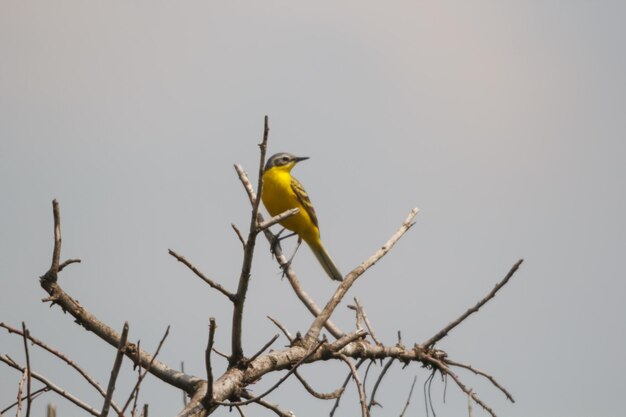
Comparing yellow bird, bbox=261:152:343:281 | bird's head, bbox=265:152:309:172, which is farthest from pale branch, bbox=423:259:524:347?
bird's head, bbox=265:152:309:172

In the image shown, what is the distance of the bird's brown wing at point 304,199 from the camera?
14.3 meters

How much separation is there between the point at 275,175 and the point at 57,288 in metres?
9.04

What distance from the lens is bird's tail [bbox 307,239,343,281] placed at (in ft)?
46.9

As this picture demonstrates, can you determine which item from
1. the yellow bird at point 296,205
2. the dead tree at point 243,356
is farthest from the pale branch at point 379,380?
the yellow bird at point 296,205

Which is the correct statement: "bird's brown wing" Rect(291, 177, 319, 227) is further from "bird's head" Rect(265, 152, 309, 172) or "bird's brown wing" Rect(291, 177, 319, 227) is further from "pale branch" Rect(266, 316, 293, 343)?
"pale branch" Rect(266, 316, 293, 343)

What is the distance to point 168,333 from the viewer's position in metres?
3.98

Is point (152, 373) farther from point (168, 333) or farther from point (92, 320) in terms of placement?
point (168, 333)

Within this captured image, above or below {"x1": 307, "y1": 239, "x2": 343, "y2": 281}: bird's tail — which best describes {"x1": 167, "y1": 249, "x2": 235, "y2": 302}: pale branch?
below

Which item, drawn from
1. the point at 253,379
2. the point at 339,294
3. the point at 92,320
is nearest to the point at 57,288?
the point at 92,320

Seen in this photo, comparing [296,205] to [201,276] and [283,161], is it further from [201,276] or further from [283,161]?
[201,276]

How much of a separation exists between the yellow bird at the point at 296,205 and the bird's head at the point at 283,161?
0.19 meters

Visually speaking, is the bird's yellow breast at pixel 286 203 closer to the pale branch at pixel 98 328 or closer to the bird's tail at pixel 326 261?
the bird's tail at pixel 326 261

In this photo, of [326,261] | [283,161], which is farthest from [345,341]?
[283,161]

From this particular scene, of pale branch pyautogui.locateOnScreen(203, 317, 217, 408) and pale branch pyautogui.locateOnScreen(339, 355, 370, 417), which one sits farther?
pale branch pyautogui.locateOnScreen(339, 355, 370, 417)
